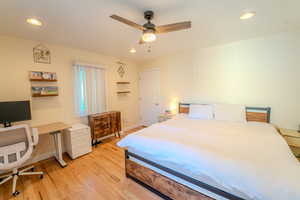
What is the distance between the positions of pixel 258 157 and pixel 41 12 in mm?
3063

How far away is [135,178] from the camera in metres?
1.92

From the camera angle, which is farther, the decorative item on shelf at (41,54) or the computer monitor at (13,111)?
the decorative item on shelf at (41,54)

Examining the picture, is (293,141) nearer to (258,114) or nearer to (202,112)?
(258,114)

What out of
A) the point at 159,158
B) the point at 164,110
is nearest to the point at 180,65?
the point at 164,110

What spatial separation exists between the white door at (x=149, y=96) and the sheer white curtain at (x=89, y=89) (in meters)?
1.53

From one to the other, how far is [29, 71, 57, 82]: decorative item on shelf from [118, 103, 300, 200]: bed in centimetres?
217

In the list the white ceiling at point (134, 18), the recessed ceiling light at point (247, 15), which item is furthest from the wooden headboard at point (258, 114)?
the recessed ceiling light at point (247, 15)

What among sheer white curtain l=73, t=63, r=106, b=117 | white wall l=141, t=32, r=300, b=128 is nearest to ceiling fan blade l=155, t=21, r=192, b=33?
white wall l=141, t=32, r=300, b=128

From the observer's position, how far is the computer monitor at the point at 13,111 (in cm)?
203

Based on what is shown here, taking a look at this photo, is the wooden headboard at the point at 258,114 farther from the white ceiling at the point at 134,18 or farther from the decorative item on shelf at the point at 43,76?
the decorative item on shelf at the point at 43,76

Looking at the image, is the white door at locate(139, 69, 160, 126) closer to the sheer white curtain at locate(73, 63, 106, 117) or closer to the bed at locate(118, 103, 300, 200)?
the sheer white curtain at locate(73, 63, 106, 117)

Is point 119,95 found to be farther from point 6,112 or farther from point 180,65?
point 6,112

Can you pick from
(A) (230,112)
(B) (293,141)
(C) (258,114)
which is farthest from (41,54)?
(B) (293,141)

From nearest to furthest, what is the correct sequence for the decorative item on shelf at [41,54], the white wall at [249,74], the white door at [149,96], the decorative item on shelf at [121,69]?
the white wall at [249,74]
the decorative item on shelf at [41,54]
the decorative item on shelf at [121,69]
the white door at [149,96]
